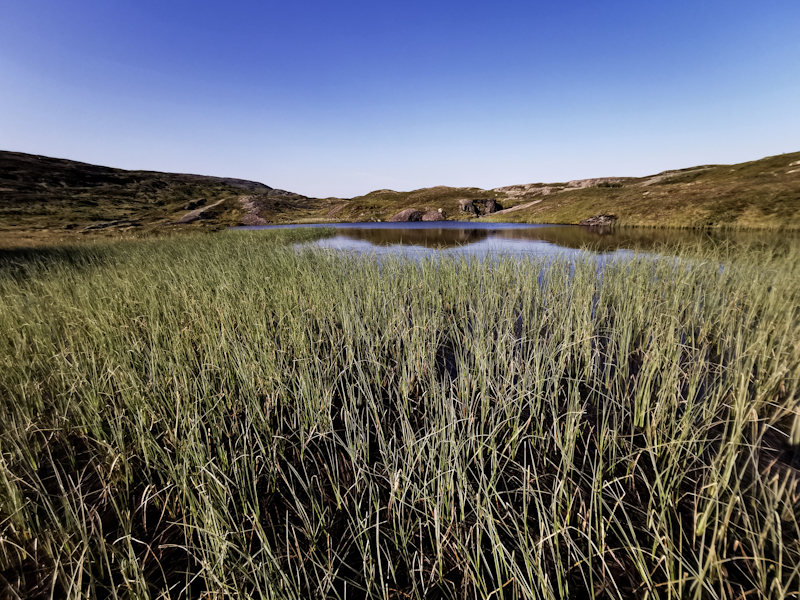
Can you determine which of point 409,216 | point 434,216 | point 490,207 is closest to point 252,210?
point 409,216

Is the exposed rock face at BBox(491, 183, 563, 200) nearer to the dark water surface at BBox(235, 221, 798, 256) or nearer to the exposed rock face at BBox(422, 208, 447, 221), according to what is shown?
the exposed rock face at BBox(422, 208, 447, 221)

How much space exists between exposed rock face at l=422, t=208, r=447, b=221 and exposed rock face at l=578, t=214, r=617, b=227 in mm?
23512

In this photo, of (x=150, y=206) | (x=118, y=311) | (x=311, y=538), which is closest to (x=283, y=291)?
(x=118, y=311)

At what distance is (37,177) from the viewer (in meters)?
60.3

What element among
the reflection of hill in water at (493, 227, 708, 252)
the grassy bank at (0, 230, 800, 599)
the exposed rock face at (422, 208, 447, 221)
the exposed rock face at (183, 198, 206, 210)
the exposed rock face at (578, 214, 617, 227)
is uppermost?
the exposed rock face at (183, 198, 206, 210)

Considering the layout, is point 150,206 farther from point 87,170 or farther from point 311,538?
point 311,538

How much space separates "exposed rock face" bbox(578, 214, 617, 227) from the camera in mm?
26411

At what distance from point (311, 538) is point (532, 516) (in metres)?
1.24

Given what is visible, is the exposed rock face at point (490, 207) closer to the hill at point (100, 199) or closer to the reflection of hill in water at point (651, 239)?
the reflection of hill in water at point (651, 239)

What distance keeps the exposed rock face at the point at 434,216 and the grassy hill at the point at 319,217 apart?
195cm

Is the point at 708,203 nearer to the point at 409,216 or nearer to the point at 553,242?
the point at 553,242

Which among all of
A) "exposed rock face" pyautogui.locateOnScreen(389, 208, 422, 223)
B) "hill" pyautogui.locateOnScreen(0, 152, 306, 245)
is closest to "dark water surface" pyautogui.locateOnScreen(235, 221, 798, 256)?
"hill" pyautogui.locateOnScreen(0, 152, 306, 245)

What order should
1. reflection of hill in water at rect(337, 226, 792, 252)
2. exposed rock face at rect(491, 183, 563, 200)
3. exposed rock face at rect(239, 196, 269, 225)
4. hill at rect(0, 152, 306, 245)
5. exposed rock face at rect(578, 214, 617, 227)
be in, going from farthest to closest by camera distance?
exposed rock face at rect(491, 183, 563, 200) < exposed rock face at rect(239, 196, 269, 225) < hill at rect(0, 152, 306, 245) < exposed rock face at rect(578, 214, 617, 227) < reflection of hill in water at rect(337, 226, 792, 252)

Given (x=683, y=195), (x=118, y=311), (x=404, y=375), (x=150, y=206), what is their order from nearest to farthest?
1. (x=404, y=375)
2. (x=118, y=311)
3. (x=683, y=195)
4. (x=150, y=206)
